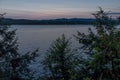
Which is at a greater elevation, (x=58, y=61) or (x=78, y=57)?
(x=78, y=57)

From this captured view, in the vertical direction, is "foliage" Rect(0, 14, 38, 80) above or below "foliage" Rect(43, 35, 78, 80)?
below

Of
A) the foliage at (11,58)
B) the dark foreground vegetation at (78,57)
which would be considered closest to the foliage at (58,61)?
the dark foreground vegetation at (78,57)

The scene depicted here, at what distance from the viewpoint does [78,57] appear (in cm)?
632

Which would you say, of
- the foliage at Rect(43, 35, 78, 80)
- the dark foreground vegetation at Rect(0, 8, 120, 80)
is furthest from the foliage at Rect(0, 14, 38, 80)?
the foliage at Rect(43, 35, 78, 80)

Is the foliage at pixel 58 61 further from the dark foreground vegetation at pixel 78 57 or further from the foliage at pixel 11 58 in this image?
the foliage at pixel 11 58

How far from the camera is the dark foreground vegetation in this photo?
179 inches

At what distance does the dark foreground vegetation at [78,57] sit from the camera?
4543 millimetres

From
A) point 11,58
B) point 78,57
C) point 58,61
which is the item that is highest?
point 78,57

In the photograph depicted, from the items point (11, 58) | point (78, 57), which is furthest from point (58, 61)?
point (11, 58)

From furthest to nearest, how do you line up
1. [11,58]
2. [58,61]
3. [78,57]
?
[11,58]
[58,61]
[78,57]

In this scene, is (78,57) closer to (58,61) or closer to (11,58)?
(58,61)

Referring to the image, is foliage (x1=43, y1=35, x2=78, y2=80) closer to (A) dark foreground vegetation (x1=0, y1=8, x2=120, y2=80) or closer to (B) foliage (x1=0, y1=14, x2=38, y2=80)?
(A) dark foreground vegetation (x1=0, y1=8, x2=120, y2=80)

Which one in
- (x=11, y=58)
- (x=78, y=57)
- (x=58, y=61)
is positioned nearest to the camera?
(x=78, y=57)

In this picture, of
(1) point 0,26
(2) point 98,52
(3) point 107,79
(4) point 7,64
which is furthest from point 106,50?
(1) point 0,26
